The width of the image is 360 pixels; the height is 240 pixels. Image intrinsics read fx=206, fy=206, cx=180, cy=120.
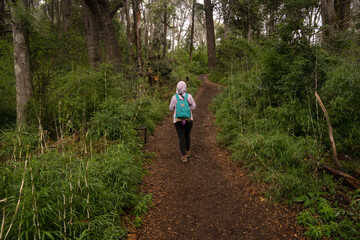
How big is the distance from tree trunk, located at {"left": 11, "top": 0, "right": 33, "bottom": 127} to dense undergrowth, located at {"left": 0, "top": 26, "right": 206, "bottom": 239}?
0.22 metres

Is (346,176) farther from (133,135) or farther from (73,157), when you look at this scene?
(73,157)

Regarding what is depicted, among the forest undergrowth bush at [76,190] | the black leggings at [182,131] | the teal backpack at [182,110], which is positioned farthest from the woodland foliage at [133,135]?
the teal backpack at [182,110]

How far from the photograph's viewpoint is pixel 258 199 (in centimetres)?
366

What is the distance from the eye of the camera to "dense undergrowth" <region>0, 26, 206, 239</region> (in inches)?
89.0

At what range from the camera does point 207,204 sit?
357cm

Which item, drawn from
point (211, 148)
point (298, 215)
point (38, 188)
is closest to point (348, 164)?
point (298, 215)

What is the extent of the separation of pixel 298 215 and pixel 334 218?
1.48 ft

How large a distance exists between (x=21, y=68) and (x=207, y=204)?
606 centimetres

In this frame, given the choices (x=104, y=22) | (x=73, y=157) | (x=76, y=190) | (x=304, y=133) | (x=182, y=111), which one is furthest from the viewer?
(x=104, y=22)

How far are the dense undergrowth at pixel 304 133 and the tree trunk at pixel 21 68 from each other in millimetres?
5649

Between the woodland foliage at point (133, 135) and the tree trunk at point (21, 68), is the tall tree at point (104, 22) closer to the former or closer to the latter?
the woodland foliage at point (133, 135)

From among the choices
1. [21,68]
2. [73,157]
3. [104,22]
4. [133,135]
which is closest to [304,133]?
[133,135]

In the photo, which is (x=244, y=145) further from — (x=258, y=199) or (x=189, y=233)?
(x=189, y=233)

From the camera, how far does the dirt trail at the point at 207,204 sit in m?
2.98
